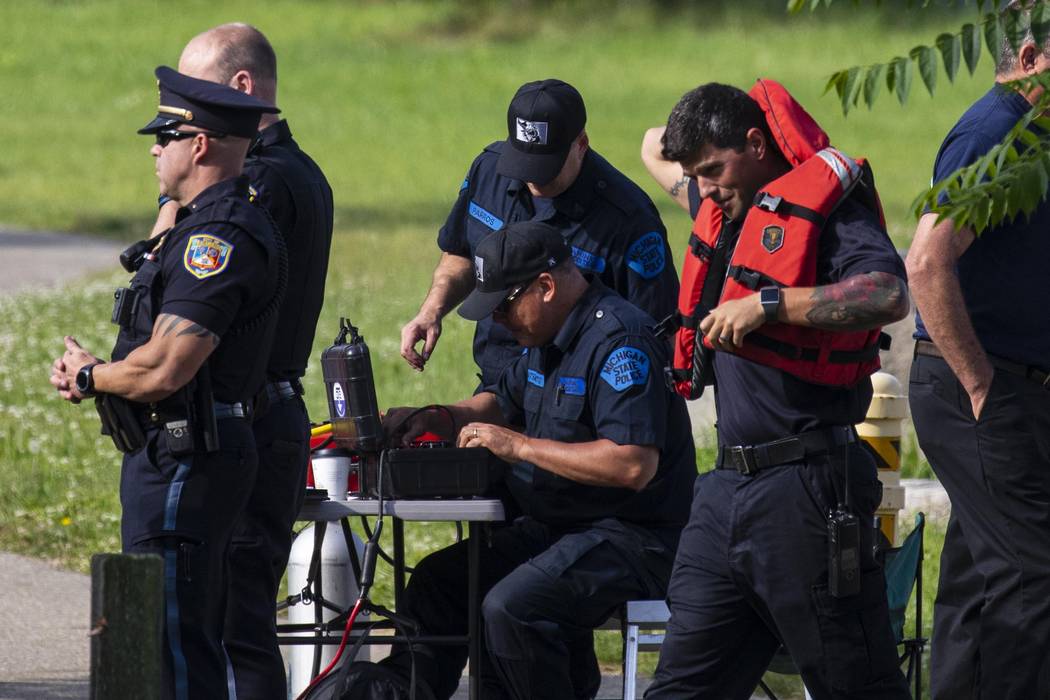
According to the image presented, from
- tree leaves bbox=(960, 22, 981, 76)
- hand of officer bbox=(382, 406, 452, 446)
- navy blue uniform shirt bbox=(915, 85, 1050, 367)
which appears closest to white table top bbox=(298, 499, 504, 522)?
hand of officer bbox=(382, 406, 452, 446)

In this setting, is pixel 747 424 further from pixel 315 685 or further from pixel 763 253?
pixel 315 685

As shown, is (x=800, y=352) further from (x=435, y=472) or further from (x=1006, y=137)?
(x=435, y=472)

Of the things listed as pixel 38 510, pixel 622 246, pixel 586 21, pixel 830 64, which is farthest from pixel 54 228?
pixel 586 21

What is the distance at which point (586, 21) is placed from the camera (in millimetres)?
46656

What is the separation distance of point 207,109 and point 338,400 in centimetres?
102

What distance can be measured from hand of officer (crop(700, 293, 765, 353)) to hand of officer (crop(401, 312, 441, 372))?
1.72 meters

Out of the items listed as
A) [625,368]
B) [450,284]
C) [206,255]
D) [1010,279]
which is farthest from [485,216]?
[1010,279]

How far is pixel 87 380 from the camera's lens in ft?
14.9

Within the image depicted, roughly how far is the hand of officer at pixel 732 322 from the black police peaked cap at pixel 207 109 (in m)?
1.30

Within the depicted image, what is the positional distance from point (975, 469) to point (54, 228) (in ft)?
56.8

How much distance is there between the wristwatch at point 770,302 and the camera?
Answer: 4.17 meters

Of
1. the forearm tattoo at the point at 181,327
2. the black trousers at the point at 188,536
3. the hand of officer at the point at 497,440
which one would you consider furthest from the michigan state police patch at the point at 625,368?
the forearm tattoo at the point at 181,327

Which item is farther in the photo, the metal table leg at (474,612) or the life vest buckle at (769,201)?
the metal table leg at (474,612)

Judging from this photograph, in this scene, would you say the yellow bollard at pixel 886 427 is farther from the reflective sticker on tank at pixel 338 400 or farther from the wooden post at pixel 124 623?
the wooden post at pixel 124 623
